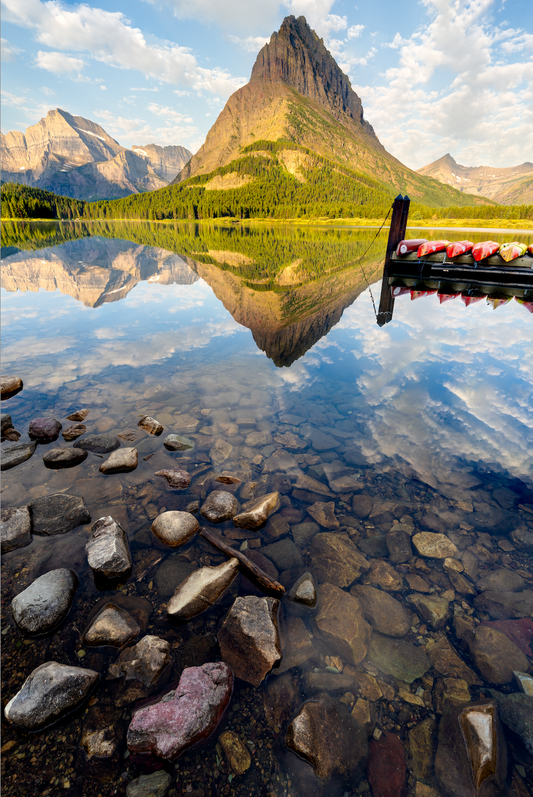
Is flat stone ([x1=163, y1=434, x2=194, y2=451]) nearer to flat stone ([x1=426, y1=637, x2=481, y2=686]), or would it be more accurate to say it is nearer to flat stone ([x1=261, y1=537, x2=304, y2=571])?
flat stone ([x1=261, y1=537, x2=304, y2=571])

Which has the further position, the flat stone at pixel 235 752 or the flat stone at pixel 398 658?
the flat stone at pixel 398 658

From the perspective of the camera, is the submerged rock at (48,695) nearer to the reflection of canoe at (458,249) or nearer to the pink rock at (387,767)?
the pink rock at (387,767)

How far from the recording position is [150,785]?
295 cm

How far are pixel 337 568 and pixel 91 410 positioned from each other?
307 inches

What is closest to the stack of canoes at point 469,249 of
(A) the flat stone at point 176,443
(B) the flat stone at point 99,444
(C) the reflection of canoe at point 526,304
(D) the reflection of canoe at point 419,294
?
(C) the reflection of canoe at point 526,304

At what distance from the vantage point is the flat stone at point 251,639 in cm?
384

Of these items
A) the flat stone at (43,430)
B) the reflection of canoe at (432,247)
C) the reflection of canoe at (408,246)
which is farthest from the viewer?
the reflection of canoe at (408,246)

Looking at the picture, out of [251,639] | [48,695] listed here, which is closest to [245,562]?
[251,639]

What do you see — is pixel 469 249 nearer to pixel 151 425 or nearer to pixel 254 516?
pixel 151 425

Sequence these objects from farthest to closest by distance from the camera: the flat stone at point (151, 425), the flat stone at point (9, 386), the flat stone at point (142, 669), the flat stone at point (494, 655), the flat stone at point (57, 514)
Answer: the flat stone at point (9, 386)
the flat stone at point (151, 425)
the flat stone at point (57, 514)
the flat stone at point (494, 655)
the flat stone at point (142, 669)

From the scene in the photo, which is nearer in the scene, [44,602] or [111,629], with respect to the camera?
[111,629]

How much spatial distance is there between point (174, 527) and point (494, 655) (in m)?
4.66

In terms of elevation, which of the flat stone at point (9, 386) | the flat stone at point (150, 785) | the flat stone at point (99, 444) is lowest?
the flat stone at point (150, 785)

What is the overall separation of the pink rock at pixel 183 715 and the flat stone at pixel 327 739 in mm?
793
